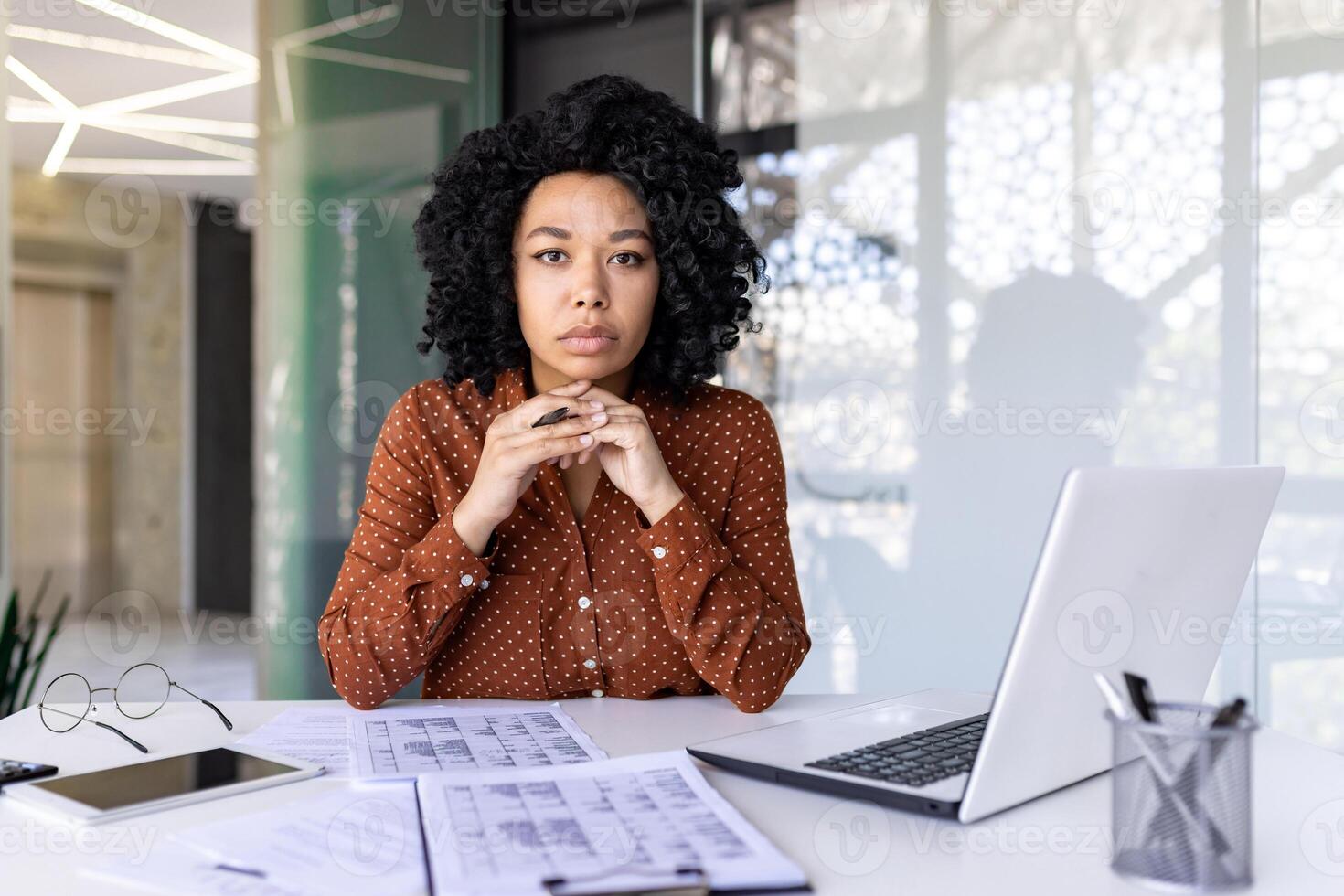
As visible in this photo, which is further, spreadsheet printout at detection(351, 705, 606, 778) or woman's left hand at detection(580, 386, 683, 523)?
woman's left hand at detection(580, 386, 683, 523)

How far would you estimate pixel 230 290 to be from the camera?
744cm

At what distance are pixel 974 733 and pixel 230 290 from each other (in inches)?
283

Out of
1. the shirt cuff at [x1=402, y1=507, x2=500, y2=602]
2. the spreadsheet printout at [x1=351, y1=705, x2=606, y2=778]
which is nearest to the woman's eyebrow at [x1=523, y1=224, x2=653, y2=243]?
the shirt cuff at [x1=402, y1=507, x2=500, y2=602]

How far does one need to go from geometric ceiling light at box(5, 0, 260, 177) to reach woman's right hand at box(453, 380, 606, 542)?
2560 millimetres

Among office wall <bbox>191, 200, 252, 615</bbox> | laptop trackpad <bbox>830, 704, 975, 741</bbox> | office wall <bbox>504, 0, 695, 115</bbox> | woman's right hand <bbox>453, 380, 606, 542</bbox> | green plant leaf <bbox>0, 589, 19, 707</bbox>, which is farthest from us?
office wall <bbox>191, 200, 252, 615</bbox>

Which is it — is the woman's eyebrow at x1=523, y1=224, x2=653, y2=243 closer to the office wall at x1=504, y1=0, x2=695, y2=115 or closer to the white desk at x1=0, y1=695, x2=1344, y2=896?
the white desk at x1=0, y1=695, x2=1344, y2=896

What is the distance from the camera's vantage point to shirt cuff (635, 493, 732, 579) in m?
1.44

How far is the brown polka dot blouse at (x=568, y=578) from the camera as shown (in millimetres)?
1407

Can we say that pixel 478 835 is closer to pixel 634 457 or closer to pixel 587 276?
pixel 634 457

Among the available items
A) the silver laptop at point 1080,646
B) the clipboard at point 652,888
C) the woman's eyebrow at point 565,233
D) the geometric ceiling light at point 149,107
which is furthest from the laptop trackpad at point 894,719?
the geometric ceiling light at point 149,107

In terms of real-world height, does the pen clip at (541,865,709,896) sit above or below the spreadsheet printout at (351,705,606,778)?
above

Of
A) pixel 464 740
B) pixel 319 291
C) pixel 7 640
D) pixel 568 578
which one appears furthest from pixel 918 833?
pixel 319 291

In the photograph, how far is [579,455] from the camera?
1.47 meters

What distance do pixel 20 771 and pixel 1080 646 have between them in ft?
2.80
